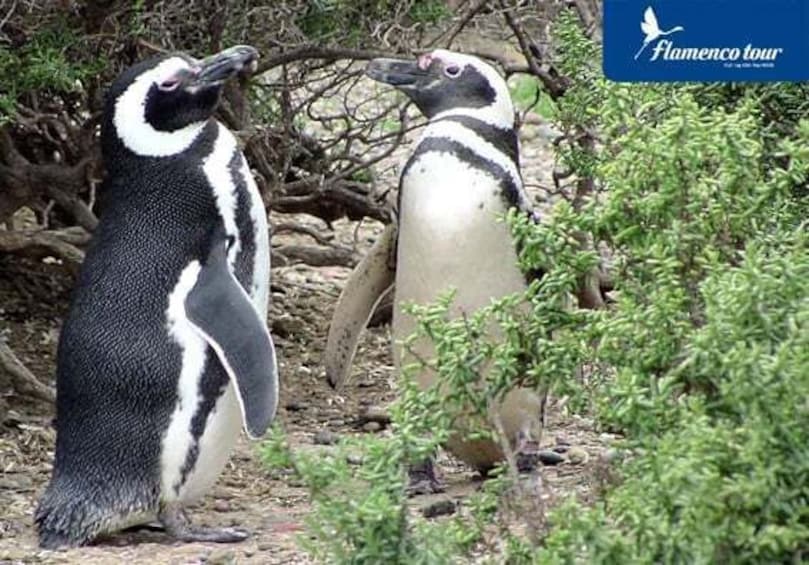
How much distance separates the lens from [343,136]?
6.70 meters

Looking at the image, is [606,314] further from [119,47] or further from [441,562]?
[119,47]

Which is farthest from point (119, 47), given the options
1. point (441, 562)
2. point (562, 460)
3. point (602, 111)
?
point (441, 562)

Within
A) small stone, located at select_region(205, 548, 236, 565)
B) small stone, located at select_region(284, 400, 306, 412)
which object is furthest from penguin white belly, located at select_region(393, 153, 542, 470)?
small stone, located at select_region(284, 400, 306, 412)

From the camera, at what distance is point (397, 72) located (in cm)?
550

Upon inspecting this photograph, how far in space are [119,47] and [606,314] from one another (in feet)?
8.51

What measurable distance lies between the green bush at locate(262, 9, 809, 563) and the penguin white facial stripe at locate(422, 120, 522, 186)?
1.27m

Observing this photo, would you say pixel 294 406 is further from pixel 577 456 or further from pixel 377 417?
pixel 577 456

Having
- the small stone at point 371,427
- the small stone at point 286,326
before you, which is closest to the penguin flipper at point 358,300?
the small stone at point 371,427

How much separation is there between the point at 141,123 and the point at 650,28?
127cm

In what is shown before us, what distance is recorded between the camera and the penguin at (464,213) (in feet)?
16.9

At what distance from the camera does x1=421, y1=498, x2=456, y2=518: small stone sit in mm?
4867

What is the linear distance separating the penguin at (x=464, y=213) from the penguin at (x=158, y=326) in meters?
0.42

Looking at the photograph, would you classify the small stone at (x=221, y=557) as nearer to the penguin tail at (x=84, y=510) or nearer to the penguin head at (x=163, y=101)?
the penguin tail at (x=84, y=510)

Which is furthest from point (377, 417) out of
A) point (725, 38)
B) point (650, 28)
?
point (725, 38)
